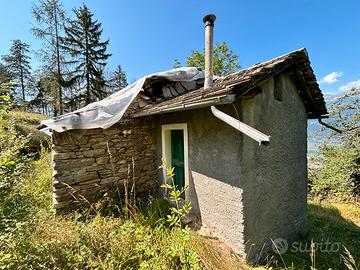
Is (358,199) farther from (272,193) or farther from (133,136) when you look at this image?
(133,136)

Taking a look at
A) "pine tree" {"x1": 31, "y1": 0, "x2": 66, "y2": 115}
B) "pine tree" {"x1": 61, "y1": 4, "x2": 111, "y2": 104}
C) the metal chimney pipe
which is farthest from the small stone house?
"pine tree" {"x1": 61, "y1": 4, "x2": 111, "y2": 104}

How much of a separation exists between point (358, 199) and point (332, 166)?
1649 millimetres

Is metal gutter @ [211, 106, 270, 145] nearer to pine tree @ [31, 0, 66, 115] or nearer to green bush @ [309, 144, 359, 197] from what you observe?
green bush @ [309, 144, 359, 197]

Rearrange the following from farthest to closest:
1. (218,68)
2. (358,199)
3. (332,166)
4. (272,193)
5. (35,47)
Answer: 1. (218,68)
2. (35,47)
3. (332,166)
4. (358,199)
5. (272,193)

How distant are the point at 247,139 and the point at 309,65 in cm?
Result: 248

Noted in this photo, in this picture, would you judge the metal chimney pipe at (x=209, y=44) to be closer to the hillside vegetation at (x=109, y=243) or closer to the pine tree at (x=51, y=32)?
the hillside vegetation at (x=109, y=243)

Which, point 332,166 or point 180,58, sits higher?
point 180,58

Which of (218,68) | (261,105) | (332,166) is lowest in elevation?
(332,166)

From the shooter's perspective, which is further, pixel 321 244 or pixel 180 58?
pixel 180 58

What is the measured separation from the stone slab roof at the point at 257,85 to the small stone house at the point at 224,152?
0.02m

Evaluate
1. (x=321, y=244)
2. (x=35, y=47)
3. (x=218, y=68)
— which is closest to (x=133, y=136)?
(x=321, y=244)

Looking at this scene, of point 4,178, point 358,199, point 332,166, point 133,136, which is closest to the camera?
point 4,178

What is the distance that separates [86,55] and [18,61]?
57.8ft

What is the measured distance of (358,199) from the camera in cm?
783
